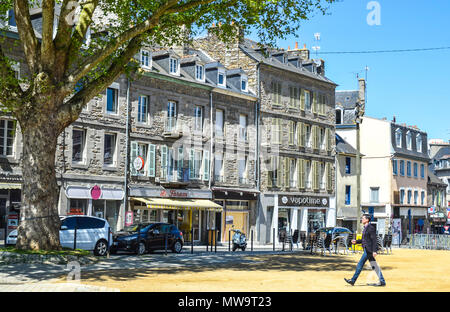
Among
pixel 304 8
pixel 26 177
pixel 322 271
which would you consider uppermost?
pixel 304 8

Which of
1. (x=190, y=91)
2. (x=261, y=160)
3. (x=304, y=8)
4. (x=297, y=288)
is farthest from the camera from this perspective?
(x=261, y=160)

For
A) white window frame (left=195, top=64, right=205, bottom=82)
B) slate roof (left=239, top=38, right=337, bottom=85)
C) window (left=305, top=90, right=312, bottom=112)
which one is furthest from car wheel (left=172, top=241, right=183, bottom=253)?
window (left=305, top=90, right=312, bottom=112)

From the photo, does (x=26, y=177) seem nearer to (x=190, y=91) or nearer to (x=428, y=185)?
(x=190, y=91)

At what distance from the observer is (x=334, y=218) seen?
47.2 metres

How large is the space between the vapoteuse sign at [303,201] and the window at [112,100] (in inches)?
568

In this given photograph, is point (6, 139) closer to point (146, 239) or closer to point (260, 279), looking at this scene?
point (146, 239)

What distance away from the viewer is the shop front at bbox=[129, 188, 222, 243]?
33.1m

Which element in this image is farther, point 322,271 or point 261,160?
point 261,160

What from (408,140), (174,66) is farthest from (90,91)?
(408,140)

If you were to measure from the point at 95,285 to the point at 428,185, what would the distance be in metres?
56.1

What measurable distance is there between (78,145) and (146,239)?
8112 millimetres

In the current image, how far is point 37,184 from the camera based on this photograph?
1712 cm
